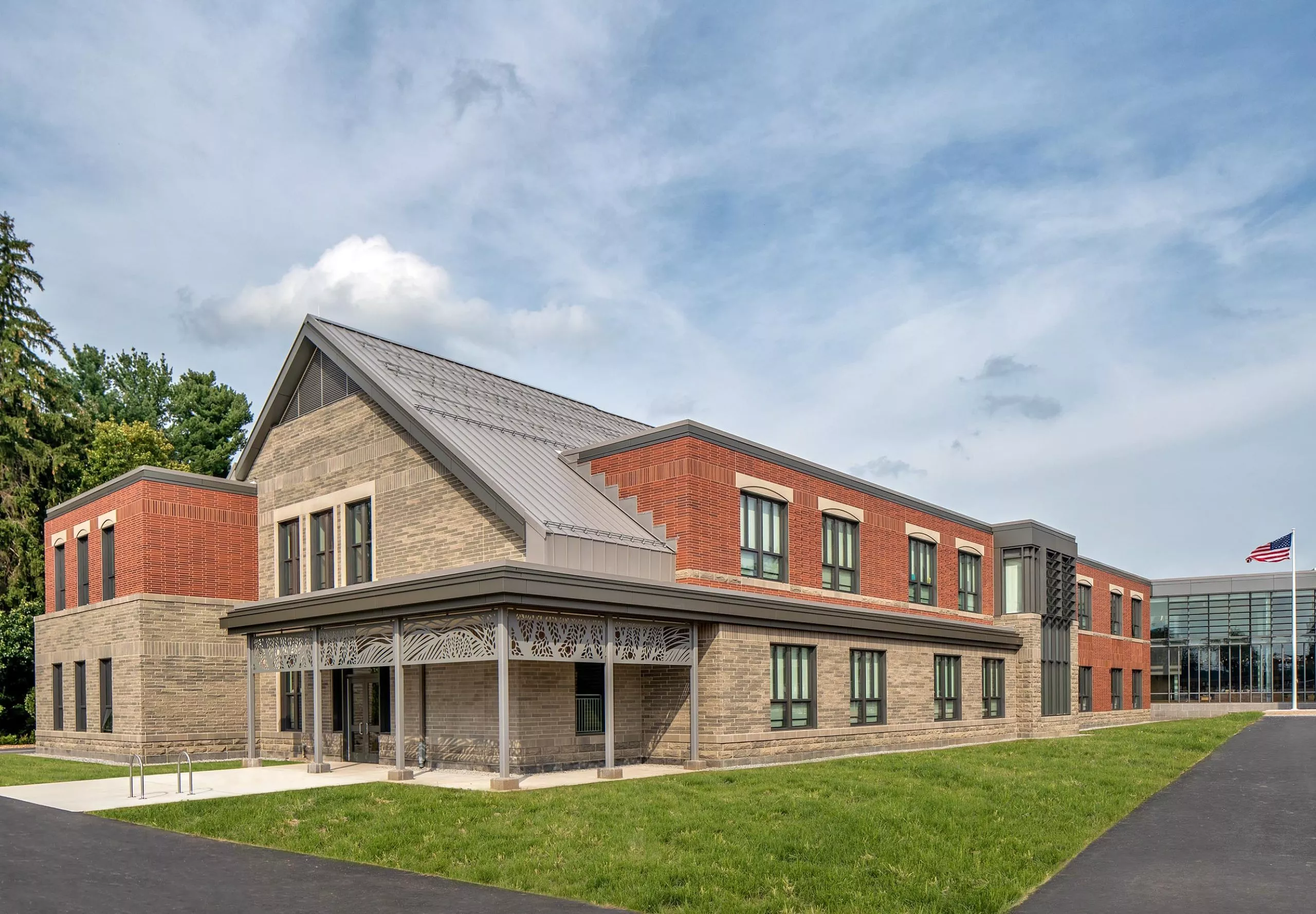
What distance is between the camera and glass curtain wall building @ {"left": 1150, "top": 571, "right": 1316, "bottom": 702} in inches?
2554

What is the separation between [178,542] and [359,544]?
5.58 meters

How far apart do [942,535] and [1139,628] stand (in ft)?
73.3

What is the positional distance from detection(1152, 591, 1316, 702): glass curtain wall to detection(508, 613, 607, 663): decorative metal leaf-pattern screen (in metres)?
57.5

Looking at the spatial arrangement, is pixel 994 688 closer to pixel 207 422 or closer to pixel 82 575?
pixel 82 575

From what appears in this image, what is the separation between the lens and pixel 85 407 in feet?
203

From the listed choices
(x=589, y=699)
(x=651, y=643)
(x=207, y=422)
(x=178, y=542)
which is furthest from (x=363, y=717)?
(x=207, y=422)

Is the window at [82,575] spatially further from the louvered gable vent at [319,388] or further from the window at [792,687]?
the window at [792,687]

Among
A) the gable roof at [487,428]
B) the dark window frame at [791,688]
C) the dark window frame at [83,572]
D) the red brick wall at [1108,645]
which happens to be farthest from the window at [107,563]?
the red brick wall at [1108,645]

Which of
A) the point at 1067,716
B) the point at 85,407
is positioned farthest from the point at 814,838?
the point at 85,407

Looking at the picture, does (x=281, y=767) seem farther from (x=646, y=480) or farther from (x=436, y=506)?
(x=646, y=480)

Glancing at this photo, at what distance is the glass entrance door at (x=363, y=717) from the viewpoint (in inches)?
990

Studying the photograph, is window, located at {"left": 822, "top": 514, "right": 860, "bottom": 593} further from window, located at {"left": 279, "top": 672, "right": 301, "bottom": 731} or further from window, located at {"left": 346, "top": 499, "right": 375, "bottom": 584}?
window, located at {"left": 279, "top": 672, "right": 301, "bottom": 731}

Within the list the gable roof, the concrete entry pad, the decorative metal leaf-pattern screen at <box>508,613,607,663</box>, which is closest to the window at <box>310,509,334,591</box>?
the gable roof

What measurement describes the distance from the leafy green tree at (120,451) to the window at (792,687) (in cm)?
3251
